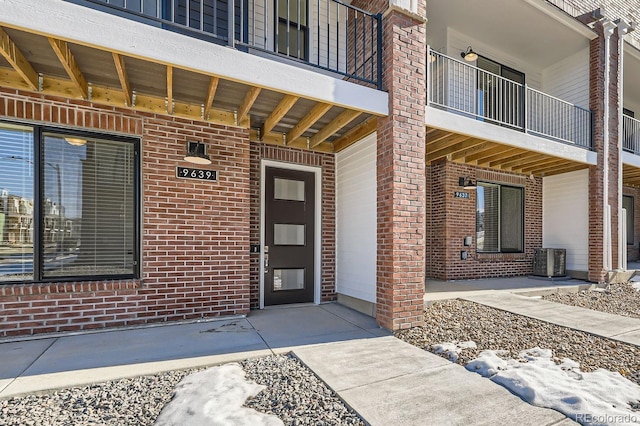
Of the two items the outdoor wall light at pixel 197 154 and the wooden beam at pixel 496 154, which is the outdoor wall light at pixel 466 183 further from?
the outdoor wall light at pixel 197 154

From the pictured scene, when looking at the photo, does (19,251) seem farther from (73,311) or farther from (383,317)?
(383,317)

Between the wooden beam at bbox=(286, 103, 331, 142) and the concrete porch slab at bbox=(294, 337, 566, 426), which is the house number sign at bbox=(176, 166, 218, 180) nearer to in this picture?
the wooden beam at bbox=(286, 103, 331, 142)

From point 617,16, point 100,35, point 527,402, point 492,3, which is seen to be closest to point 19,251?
point 100,35

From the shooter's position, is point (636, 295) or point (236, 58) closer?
point (236, 58)

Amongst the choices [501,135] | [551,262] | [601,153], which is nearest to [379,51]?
[501,135]

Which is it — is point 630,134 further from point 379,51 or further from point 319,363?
point 319,363

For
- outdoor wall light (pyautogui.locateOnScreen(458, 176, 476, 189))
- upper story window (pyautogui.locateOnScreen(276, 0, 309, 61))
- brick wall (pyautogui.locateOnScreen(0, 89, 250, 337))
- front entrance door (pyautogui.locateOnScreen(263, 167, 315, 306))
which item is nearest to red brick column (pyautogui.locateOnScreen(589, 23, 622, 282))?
outdoor wall light (pyautogui.locateOnScreen(458, 176, 476, 189))

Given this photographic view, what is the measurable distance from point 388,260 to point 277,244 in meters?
2.09

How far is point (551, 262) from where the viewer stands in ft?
27.7

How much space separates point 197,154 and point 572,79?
9.65m

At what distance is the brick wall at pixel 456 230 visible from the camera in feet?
25.8

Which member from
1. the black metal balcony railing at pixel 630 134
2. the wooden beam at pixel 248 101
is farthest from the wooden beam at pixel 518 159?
the wooden beam at pixel 248 101

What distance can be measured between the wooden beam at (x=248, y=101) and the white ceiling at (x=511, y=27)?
470 cm

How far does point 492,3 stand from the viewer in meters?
6.59
